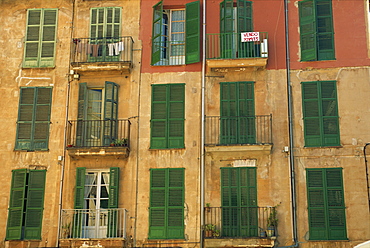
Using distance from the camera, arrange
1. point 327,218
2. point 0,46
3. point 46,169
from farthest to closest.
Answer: point 0,46
point 46,169
point 327,218

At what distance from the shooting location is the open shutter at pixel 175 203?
20969 millimetres

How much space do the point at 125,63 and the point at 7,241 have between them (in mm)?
7079

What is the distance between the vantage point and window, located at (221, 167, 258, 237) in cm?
2066

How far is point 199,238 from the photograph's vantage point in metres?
20.8

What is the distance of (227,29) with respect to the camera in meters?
22.7

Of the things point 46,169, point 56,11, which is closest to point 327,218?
point 46,169

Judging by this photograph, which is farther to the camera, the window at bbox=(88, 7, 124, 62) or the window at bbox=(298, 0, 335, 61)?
the window at bbox=(88, 7, 124, 62)

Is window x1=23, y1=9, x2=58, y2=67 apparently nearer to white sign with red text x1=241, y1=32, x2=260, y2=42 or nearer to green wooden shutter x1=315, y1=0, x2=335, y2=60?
white sign with red text x1=241, y1=32, x2=260, y2=42

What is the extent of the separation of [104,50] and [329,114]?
26.4 ft

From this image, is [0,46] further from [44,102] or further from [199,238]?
[199,238]

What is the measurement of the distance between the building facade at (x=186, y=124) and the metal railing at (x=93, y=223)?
1.8 inches

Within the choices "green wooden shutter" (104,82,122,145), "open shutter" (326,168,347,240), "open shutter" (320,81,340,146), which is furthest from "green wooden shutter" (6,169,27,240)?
"open shutter" (320,81,340,146)

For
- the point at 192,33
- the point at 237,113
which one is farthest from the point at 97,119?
the point at 237,113

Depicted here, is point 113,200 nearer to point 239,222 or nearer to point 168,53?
point 239,222
